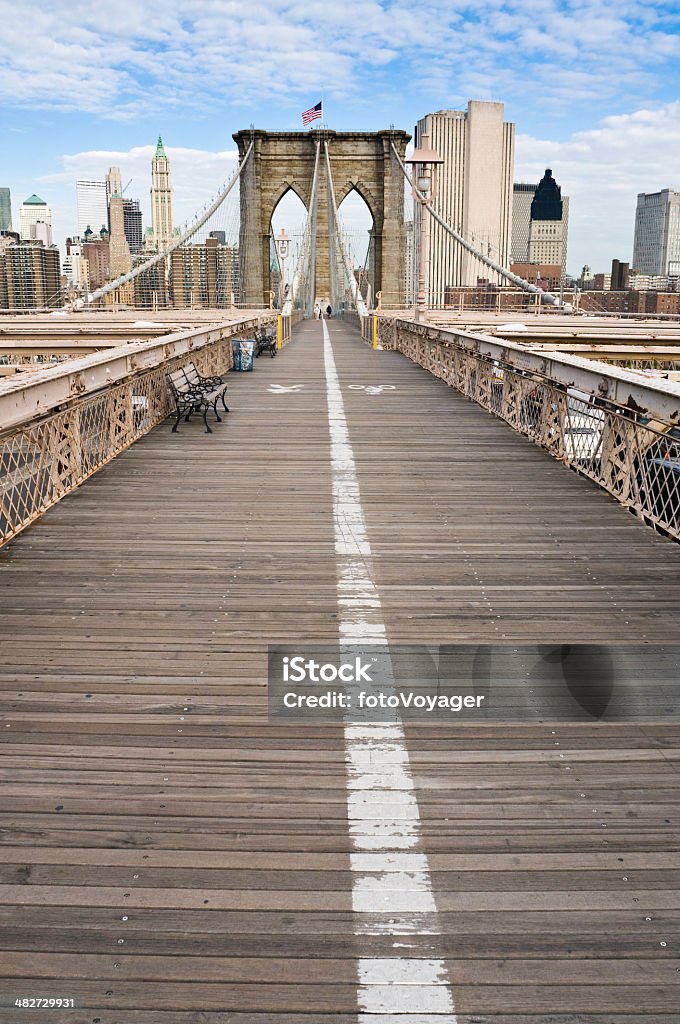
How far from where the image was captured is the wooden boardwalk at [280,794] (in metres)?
2.63

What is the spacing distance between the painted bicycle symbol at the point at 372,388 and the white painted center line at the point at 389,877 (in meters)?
12.5

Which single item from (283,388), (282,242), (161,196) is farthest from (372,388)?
(161,196)

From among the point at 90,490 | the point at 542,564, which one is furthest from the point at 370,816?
the point at 90,490

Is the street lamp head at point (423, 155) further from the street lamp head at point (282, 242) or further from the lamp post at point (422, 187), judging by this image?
the street lamp head at point (282, 242)

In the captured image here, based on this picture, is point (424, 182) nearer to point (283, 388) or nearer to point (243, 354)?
point (243, 354)

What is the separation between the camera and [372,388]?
58.2 ft

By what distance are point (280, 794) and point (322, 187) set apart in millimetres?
81740

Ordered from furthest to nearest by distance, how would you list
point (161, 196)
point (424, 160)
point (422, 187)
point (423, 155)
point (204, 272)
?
1. point (161, 196)
2. point (204, 272)
3. point (422, 187)
4. point (423, 155)
5. point (424, 160)

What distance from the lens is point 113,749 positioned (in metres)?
3.83

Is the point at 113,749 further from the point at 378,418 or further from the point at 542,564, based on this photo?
the point at 378,418

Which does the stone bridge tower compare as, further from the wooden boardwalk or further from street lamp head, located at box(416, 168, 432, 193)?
the wooden boardwalk

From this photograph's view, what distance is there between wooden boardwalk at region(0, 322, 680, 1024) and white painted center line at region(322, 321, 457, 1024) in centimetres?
4

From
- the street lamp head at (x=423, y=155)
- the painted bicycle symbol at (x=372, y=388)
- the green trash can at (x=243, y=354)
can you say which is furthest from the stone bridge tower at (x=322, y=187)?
the painted bicycle symbol at (x=372, y=388)

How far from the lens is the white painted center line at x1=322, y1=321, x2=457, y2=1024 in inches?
100
